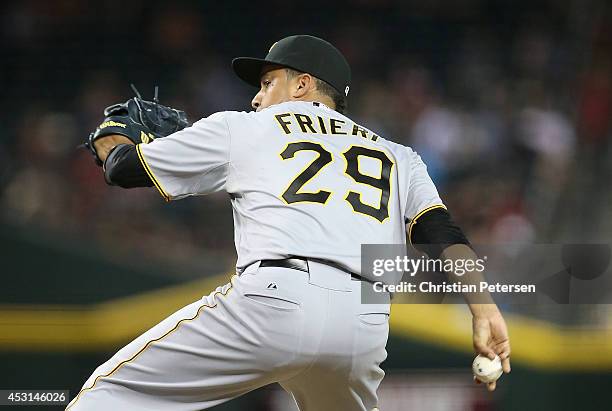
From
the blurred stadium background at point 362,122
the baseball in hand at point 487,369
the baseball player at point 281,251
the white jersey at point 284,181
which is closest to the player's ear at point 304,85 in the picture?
the baseball player at point 281,251

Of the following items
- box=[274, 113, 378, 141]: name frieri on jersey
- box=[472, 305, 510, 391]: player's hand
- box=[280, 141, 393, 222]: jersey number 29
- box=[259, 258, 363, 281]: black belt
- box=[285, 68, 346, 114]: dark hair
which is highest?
box=[285, 68, 346, 114]: dark hair

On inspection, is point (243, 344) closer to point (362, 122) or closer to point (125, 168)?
point (125, 168)

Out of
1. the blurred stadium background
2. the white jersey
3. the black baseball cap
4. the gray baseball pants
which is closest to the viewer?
the gray baseball pants

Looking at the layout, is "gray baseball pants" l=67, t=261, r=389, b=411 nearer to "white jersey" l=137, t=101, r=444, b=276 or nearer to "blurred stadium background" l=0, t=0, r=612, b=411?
"white jersey" l=137, t=101, r=444, b=276

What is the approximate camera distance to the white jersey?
278 cm

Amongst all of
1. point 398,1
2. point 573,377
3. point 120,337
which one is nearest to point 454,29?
point 398,1

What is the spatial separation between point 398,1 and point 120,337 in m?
4.95

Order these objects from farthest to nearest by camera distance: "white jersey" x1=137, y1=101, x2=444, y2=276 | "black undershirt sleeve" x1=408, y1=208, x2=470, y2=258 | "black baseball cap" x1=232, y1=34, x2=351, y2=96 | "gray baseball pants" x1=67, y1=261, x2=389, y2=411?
1. "black baseball cap" x1=232, y1=34, x2=351, y2=96
2. "black undershirt sleeve" x1=408, y1=208, x2=470, y2=258
3. "white jersey" x1=137, y1=101, x2=444, y2=276
4. "gray baseball pants" x1=67, y1=261, x2=389, y2=411

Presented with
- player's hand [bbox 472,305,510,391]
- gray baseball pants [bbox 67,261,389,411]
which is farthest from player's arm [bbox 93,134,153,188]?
player's hand [bbox 472,305,510,391]

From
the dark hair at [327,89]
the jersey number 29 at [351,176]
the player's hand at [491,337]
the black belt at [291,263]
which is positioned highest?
the dark hair at [327,89]

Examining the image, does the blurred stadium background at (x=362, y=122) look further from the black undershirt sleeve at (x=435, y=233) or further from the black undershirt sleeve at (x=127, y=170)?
the black undershirt sleeve at (x=127, y=170)

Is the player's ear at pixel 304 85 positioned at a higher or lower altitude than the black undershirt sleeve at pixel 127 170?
higher

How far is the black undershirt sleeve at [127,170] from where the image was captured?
9.28ft


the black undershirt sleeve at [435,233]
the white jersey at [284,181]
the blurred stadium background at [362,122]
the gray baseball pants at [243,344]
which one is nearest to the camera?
the gray baseball pants at [243,344]
